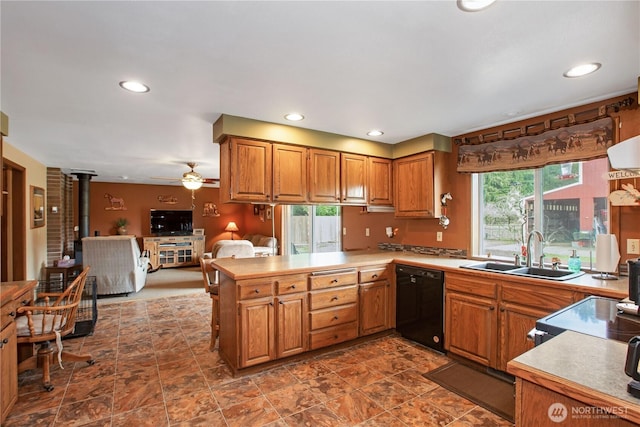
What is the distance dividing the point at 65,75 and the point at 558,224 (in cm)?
417

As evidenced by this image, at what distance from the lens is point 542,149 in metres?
2.89

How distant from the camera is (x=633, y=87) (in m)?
2.29

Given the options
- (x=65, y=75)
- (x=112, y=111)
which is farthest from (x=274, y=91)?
(x=112, y=111)

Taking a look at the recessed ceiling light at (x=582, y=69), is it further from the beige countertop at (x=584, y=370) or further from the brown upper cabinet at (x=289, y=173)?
the brown upper cabinet at (x=289, y=173)

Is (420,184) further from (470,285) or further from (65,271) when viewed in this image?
(65,271)

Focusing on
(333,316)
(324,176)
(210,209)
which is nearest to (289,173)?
(324,176)

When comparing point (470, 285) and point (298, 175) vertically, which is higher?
point (298, 175)

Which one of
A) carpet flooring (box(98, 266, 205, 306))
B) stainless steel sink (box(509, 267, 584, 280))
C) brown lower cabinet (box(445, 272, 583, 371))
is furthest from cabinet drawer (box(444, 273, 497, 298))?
carpet flooring (box(98, 266, 205, 306))

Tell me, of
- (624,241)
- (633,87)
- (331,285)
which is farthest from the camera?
(331,285)

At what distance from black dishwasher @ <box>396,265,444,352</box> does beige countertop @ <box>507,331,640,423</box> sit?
1.80 meters

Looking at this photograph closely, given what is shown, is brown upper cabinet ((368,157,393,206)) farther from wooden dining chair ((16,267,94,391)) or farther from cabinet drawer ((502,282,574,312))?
wooden dining chair ((16,267,94,391))

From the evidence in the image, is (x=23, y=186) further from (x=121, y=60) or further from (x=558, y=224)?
(x=558, y=224)

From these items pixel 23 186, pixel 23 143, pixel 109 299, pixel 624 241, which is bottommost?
pixel 109 299

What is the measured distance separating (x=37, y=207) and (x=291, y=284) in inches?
195
